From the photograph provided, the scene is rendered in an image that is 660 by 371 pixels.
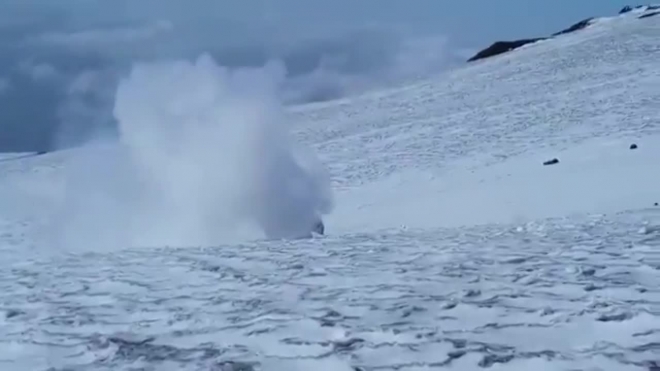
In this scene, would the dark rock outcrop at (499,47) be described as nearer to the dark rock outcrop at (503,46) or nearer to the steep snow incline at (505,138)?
the dark rock outcrop at (503,46)

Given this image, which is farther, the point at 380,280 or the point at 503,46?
the point at 503,46

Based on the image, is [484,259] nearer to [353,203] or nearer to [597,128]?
[353,203]

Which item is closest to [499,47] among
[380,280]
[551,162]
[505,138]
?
[505,138]

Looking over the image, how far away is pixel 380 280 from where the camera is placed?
577 cm

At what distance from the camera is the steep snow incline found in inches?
479

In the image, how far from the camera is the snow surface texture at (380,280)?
4203 mm

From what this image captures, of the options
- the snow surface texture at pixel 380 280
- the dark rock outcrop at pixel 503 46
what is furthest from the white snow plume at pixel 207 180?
the dark rock outcrop at pixel 503 46

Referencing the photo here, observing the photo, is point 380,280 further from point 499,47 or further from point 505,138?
point 499,47

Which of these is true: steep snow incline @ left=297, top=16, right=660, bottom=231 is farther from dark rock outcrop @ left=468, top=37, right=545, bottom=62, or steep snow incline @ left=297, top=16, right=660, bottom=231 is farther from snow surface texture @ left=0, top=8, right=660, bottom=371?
dark rock outcrop @ left=468, top=37, right=545, bottom=62

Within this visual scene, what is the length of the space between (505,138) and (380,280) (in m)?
13.7

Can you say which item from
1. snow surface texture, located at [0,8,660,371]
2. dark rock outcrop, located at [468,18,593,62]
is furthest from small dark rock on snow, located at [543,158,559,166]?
dark rock outcrop, located at [468,18,593,62]

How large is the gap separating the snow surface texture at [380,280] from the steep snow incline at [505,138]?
0.27 ft

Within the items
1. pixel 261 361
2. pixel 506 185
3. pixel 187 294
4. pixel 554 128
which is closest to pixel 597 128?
→ pixel 554 128

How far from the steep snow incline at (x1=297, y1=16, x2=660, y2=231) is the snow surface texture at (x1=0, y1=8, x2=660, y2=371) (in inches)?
3.3
